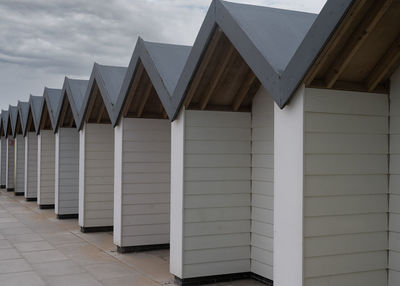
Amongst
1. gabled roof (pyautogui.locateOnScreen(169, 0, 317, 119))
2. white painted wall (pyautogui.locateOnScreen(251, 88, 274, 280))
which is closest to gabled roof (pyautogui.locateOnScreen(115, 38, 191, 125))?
gabled roof (pyautogui.locateOnScreen(169, 0, 317, 119))

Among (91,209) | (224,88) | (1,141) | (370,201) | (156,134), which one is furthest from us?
(1,141)

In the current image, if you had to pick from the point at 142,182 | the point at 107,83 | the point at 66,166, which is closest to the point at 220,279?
the point at 142,182

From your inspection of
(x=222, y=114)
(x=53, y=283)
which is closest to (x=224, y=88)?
(x=222, y=114)

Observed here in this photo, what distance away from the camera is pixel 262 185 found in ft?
24.8

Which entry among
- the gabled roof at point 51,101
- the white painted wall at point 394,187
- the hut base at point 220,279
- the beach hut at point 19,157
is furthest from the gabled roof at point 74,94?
the white painted wall at point 394,187

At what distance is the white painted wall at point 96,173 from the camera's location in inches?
469

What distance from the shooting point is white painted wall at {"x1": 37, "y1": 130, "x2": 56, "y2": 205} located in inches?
646

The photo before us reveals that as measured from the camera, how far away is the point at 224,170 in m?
7.58

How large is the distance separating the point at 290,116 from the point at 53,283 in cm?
469

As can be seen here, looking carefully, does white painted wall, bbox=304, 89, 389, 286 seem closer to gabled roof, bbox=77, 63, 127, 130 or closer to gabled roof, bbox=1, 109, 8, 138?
gabled roof, bbox=77, 63, 127, 130

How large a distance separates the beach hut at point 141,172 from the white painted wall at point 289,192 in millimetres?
4418

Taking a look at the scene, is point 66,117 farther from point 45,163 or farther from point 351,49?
point 351,49

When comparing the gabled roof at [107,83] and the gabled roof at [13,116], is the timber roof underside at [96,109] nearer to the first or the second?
the gabled roof at [107,83]

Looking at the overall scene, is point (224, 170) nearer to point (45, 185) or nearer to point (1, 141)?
point (45, 185)
